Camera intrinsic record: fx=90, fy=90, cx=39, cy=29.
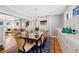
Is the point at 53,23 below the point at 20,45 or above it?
above

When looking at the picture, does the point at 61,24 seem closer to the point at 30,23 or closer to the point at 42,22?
the point at 42,22

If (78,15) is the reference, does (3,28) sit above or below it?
below

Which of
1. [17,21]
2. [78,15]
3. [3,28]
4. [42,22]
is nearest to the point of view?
[78,15]

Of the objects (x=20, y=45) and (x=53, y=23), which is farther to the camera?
(x=53, y=23)

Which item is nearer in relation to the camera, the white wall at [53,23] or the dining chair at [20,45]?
the dining chair at [20,45]

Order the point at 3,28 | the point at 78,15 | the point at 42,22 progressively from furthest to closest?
the point at 3,28 < the point at 42,22 < the point at 78,15

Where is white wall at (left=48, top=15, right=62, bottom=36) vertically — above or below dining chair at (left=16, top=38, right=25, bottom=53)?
above

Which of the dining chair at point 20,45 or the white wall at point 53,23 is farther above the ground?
the white wall at point 53,23

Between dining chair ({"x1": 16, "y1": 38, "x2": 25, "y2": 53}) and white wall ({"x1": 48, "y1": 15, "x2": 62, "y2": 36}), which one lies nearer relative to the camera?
dining chair ({"x1": 16, "y1": 38, "x2": 25, "y2": 53})
